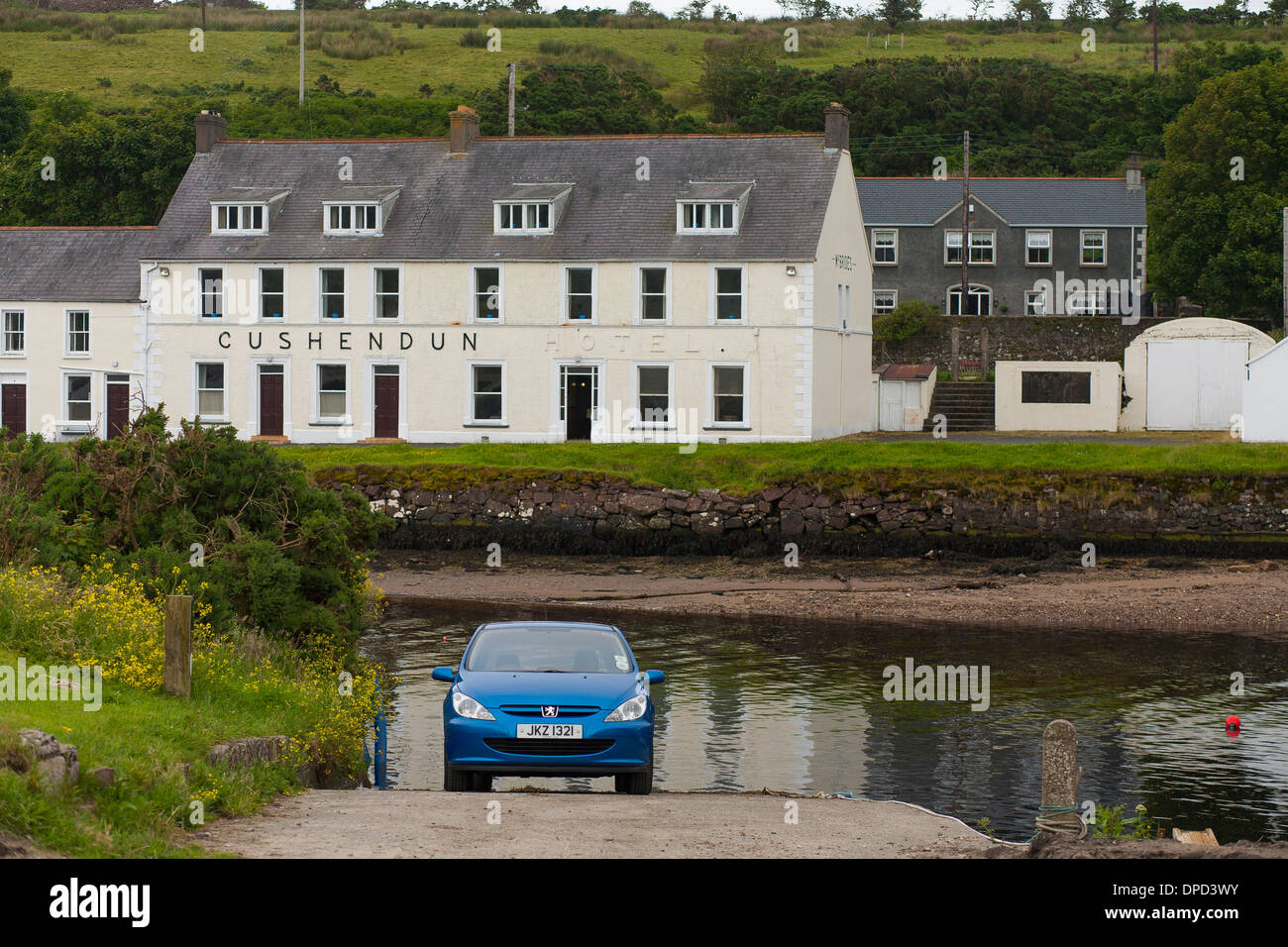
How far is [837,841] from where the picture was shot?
11812mm

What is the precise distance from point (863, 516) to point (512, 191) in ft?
60.1

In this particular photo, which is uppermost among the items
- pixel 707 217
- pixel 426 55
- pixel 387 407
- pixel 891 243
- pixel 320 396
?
pixel 426 55

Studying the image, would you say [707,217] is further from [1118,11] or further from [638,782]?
[1118,11]

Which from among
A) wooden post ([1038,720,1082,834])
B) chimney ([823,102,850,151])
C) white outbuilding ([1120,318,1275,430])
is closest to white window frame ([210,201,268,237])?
chimney ([823,102,850,151])

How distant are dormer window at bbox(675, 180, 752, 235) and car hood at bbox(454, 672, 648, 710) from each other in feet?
116

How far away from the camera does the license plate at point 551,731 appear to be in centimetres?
1434

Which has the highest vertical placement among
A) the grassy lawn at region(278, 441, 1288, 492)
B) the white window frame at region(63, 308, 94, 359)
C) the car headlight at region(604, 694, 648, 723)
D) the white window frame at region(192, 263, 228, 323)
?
the white window frame at region(192, 263, 228, 323)

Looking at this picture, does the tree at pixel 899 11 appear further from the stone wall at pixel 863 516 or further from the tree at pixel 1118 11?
the stone wall at pixel 863 516

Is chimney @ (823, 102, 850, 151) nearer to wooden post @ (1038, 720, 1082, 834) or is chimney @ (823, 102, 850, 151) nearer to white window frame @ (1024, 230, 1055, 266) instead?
white window frame @ (1024, 230, 1055, 266)

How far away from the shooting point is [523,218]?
5075 cm

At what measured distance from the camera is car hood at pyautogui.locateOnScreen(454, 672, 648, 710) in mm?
14562

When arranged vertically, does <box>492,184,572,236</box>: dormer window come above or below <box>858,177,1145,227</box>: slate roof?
below

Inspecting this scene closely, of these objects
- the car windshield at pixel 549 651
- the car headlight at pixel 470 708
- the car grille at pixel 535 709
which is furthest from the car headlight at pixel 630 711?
the car headlight at pixel 470 708

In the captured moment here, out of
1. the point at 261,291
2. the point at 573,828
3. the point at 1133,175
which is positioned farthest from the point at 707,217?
the point at 573,828
